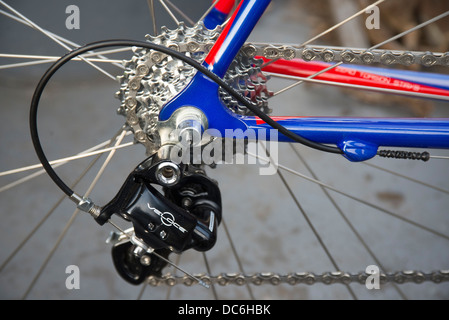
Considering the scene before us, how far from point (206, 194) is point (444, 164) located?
944 millimetres

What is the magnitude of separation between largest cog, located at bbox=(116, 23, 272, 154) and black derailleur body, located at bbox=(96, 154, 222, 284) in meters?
0.07

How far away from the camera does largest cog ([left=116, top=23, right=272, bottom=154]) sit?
2.67 ft

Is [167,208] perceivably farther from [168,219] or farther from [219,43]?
[219,43]

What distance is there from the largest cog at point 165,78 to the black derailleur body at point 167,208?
75mm

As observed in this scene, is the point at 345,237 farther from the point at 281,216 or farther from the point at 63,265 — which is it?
the point at 63,265

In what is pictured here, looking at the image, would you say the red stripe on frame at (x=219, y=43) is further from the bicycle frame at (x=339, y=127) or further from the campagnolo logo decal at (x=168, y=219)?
the campagnolo logo decal at (x=168, y=219)

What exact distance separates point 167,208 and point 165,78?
0.61ft

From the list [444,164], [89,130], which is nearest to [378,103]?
[444,164]

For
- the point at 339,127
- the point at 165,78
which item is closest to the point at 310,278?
the point at 339,127

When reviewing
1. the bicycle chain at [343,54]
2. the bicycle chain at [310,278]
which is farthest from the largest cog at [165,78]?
the bicycle chain at [310,278]

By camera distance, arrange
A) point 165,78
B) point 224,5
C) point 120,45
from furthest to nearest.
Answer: point 224,5 < point 165,78 < point 120,45

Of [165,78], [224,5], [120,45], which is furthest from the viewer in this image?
[224,5]

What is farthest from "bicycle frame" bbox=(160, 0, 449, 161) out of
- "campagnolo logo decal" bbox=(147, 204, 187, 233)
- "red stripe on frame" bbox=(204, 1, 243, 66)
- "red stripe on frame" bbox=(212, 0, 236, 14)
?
"red stripe on frame" bbox=(212, 0, 236, 14)

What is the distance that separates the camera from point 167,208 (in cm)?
78
